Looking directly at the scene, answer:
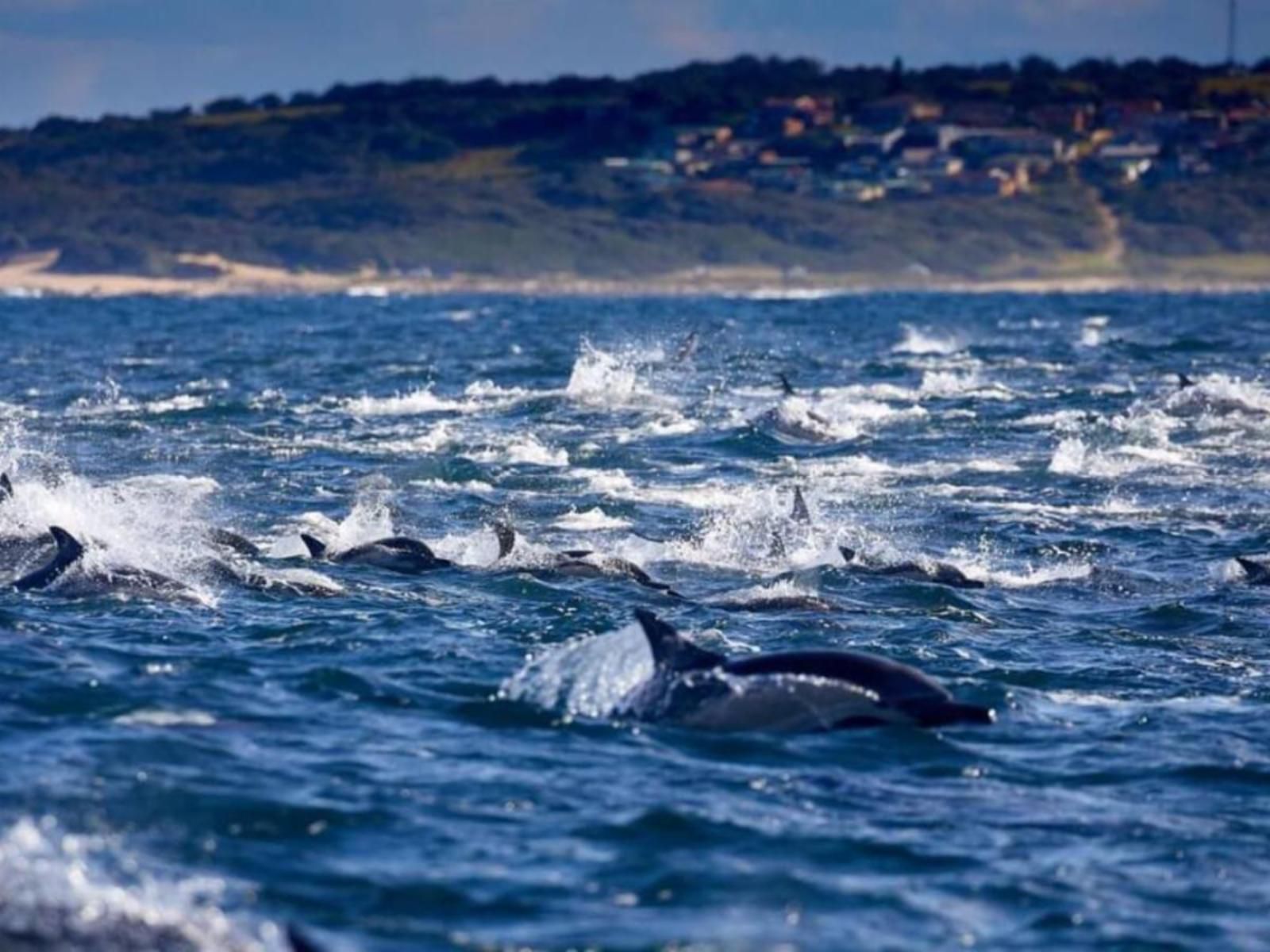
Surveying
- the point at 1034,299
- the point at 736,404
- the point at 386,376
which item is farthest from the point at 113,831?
the point at 1034,299

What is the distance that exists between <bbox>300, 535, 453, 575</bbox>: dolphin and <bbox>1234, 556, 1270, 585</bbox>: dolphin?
763 centimetres

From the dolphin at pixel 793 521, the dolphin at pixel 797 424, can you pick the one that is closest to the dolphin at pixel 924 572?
the dolphin at pixel 793 521

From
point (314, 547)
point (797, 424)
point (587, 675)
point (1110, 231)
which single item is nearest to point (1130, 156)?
point (1110, 231)

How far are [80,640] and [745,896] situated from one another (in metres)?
7.28

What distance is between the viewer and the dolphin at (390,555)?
22469 millimetres

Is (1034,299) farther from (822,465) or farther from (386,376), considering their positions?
(822,465)

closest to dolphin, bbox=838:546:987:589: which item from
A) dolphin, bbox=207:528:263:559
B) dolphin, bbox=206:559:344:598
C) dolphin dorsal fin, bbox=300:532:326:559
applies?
dolphin dorsal fin, bbox=300:532:326:559

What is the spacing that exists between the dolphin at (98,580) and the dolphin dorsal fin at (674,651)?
577cm

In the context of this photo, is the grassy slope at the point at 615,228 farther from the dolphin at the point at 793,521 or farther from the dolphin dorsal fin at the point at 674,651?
the dolphin dorsal fin at the point at 674,651

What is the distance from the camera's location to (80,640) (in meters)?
17.3

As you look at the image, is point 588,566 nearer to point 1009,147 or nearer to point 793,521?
point 793,521

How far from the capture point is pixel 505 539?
22.8 meters

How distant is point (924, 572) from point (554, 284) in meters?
133

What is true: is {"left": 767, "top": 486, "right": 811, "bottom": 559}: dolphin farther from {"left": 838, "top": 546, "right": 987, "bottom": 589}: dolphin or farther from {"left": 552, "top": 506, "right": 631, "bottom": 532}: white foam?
{"left": 552, "top": 506, "right": 631, "bottom": 532}: white foam
